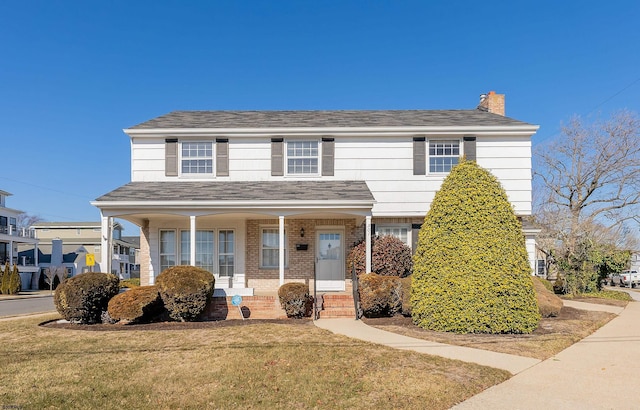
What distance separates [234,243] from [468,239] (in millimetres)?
8017

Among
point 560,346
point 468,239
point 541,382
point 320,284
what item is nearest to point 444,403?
point 541,382

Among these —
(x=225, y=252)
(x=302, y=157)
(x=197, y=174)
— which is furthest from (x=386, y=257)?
(x=197, y=174)

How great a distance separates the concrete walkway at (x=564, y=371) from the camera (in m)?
5.18

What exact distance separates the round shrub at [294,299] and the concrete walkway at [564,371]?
5.19ft

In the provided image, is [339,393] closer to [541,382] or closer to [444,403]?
[444,403]

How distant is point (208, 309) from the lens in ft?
37.6

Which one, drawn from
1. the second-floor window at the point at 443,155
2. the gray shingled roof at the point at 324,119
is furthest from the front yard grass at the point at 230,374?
the gray shingled roof at the point at 324,119

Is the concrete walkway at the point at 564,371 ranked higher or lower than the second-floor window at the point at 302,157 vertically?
lower

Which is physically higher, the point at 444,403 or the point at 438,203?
the point at 438,203

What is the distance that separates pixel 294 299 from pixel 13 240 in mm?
40825

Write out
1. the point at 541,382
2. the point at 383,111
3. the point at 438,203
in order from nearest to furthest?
the point at 541,382 → the point at 438,203 → the point at 383,111

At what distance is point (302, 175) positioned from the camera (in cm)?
1477

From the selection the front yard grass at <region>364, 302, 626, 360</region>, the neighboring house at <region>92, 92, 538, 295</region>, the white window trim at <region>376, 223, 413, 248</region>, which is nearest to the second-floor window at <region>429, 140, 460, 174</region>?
the neighboring house at <region>92, 92, 538, 295</region>

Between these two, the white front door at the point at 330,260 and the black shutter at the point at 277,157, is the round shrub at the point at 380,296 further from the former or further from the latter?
the black shutter at the point at 277,157
